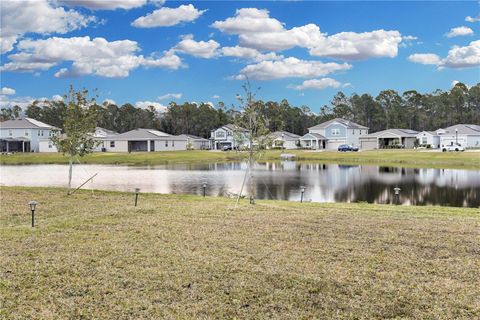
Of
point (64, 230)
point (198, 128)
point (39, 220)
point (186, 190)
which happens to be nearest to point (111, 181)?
point (186, 190)

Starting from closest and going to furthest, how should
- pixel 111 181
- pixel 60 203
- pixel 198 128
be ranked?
pixel 60 203
pixel 111 181
pixel 198 128

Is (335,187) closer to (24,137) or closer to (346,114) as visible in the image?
(24,137)

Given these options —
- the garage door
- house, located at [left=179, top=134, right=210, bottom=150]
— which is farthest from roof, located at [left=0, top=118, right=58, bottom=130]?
the garage door

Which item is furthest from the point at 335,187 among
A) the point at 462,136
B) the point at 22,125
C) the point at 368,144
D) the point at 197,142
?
the point at 22,125

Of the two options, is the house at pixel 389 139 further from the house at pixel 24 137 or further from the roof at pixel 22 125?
the roof at pixel 22 125

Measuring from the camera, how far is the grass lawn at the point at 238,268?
666 centimetres

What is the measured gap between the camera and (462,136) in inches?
3388

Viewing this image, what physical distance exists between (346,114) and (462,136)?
5164 centimetres

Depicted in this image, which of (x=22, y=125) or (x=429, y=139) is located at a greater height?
(x=22, y=125)

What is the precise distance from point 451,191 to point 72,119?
73.9 feet

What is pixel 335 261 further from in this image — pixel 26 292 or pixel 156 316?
pixel 26 292

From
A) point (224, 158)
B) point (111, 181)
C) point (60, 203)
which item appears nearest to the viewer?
point (60, 203)

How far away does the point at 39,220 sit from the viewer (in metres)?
14.0

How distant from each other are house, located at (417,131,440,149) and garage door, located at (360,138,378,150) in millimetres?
8454
